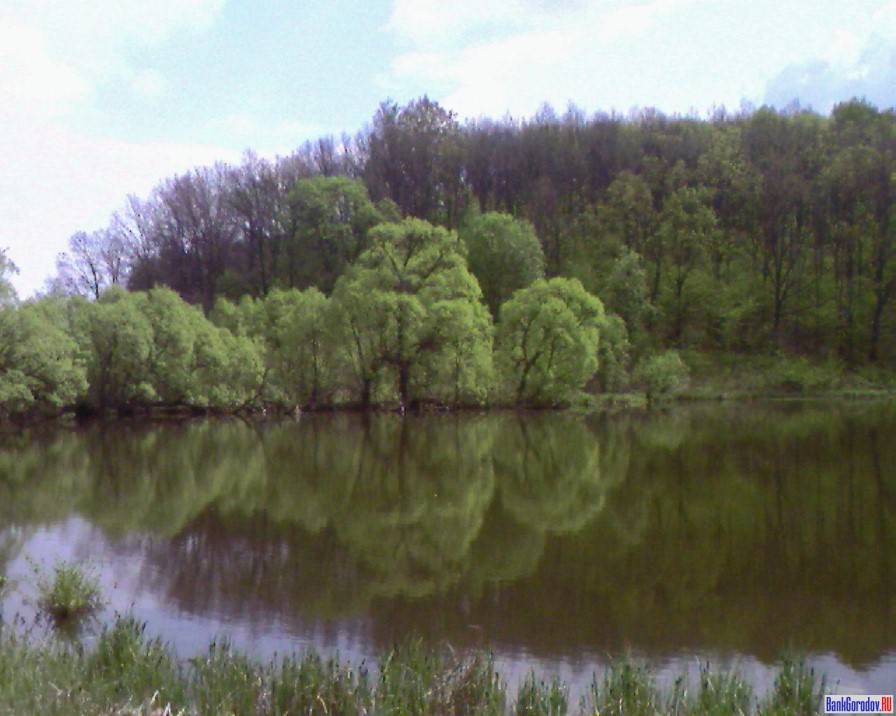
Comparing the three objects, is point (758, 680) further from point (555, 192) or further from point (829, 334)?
point (555, 192)

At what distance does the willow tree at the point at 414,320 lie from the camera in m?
52.2

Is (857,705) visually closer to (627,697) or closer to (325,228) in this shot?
(627,697)

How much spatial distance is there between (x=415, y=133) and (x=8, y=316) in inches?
2092

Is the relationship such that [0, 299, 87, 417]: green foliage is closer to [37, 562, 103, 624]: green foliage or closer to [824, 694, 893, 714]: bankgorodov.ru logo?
[37, 562, 103, 624]: green foliage

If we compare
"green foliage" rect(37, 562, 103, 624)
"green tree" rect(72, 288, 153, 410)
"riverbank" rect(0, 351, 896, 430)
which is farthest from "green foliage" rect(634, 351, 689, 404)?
"green foliage" rect(37, 562, 103, 624)

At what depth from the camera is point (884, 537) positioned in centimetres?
1755

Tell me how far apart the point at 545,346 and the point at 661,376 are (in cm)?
832

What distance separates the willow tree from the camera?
52156 millimetres

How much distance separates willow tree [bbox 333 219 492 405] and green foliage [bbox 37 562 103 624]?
1537 inches

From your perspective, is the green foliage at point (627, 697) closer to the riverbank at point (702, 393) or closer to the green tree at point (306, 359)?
the riverbank at point (702, 393)

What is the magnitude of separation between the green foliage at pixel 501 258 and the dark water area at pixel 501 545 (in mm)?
34860

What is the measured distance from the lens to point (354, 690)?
28.1ft

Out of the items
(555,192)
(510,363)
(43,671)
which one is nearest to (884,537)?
(43,671)

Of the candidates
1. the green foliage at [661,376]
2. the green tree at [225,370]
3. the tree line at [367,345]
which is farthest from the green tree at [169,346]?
the green foliage at [661,376]
